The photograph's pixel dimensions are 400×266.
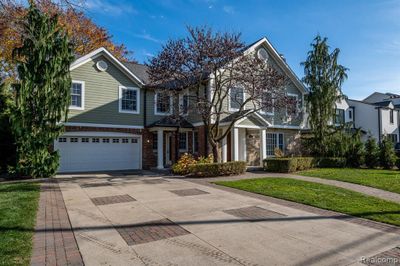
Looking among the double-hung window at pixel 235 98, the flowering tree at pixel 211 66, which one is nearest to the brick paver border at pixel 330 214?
the flowering tree at pixel 211 66

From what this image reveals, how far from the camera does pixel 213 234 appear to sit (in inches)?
218

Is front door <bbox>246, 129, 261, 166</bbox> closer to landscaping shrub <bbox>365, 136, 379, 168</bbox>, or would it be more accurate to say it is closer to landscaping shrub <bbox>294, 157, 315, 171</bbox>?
landscaping shrub <bbox>294, 157, 315, 171</bbox>

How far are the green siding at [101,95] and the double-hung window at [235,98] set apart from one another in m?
6.26

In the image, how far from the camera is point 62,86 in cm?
1431

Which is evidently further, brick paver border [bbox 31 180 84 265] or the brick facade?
the brick facade

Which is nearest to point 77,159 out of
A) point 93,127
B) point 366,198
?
point 93,127

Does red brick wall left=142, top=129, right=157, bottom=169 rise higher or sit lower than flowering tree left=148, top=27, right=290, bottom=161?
lower

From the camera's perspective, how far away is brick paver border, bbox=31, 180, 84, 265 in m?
4.35

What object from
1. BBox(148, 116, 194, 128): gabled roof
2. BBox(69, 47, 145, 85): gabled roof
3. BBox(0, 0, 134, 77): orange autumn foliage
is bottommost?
BBox(148, 116, 194, 128): gabled roof

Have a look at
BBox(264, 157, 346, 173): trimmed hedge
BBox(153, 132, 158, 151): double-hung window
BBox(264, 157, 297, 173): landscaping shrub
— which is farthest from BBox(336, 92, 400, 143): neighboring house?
BBox(153, 132, 158, 151): double-hung window

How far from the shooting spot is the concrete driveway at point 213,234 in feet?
14.6

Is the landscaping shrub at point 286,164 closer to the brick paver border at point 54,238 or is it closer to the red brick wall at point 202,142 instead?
the red brick wall at point 202,142

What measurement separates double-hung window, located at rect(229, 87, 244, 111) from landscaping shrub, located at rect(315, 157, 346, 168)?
6.59 m

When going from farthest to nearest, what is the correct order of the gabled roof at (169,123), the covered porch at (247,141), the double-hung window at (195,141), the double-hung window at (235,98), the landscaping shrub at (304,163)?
the double-hung window at (195,141)
the gabled roof at (169,123)
the double-hung window at (235,98)
the covered porch at (247,141)
the landscaping shrub at (304,163)
